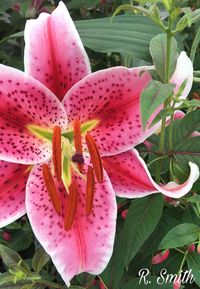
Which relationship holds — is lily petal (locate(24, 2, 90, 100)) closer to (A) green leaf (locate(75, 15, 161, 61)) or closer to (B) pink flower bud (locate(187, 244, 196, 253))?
(A) green leaf (locate(75, 15, 161, 61))

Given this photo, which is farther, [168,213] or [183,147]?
[168,213]

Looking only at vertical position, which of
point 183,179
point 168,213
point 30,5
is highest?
point 30,5

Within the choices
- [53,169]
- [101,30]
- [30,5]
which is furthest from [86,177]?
[30,5]

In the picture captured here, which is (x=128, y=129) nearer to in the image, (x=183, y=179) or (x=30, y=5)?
(x=183, y=179)

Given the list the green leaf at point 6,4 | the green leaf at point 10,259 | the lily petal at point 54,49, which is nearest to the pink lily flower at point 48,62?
the lily petal at point 54,49

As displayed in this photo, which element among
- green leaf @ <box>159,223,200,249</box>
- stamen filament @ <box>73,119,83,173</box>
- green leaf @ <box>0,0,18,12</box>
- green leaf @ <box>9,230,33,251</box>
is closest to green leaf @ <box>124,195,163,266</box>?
green leaf @ <box>159,223,200,249</box>

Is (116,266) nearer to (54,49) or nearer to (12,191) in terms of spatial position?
(12,191)
